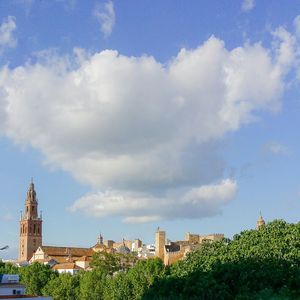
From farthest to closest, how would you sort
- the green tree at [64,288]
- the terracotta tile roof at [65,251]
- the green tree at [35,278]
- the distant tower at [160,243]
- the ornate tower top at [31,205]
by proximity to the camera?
the ornate tower top at [31,205] → the terracotta tile roof at [65,251] → the distant tower at [160,243] → the green tree at [35,278] → the green tree at [64,288]

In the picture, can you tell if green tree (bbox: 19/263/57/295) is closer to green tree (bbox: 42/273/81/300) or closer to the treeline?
green tree (bbox: 42/273/81/300)

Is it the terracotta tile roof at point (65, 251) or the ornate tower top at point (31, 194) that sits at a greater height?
the ornate tower top at point (31, 194)

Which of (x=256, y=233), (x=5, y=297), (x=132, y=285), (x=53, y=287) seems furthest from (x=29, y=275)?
(x=256, y=233)

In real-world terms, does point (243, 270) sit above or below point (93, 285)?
below

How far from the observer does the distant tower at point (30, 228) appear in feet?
577

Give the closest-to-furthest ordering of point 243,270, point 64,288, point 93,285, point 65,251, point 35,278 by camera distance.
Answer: point 243,270 < point 93,285 < point 64,288 < point 35,278 < point 65,251

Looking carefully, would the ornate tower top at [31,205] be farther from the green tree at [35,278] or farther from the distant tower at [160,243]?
the green tree at [35,278]

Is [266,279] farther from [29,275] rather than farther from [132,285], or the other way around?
[29,275]

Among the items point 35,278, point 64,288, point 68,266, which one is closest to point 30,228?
point 68,266

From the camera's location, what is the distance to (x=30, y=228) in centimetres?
17712

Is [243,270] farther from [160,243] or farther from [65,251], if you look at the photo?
[65,251]

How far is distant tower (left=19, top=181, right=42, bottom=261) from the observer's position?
577 feet

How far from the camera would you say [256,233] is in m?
49.0

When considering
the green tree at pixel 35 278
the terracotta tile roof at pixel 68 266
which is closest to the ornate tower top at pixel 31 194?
the terracotta tile roof at pixel 68 266
